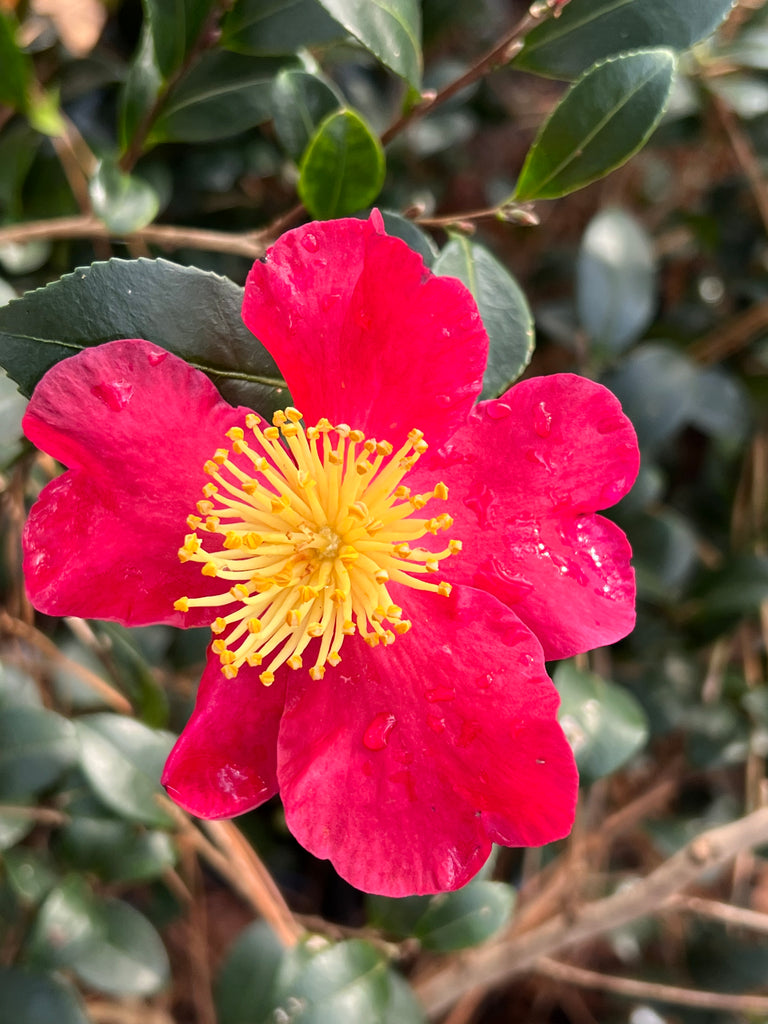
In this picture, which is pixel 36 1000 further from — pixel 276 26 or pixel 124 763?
pixel 276 26

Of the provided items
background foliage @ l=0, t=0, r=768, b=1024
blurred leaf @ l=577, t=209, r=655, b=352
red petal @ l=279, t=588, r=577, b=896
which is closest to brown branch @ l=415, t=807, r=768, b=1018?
background foliage @ l=0, t=0, r=768, b=1024

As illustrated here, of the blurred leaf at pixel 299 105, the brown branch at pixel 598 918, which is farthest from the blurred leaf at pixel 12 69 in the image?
the brown branch at pixel 598 918

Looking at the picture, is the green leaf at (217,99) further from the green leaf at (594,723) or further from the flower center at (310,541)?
the green leaf at (594,723)

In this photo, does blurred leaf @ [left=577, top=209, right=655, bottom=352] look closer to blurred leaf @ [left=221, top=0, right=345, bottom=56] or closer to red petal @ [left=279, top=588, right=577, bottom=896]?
blurred leaf @ [left=221, top=0, right=345, bottom=56]

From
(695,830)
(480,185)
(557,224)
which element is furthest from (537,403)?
(480,185)

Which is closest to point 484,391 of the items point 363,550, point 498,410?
point 498,410

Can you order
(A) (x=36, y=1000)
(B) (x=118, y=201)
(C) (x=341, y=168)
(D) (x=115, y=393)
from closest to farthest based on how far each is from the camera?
(D) (x=115, y=393) → (C) (x=341, y=168) → (B) (x=118, y=201) → (A) (x=36, y=1000)

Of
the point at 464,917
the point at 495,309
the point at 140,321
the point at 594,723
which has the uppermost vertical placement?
the point at 140,321
